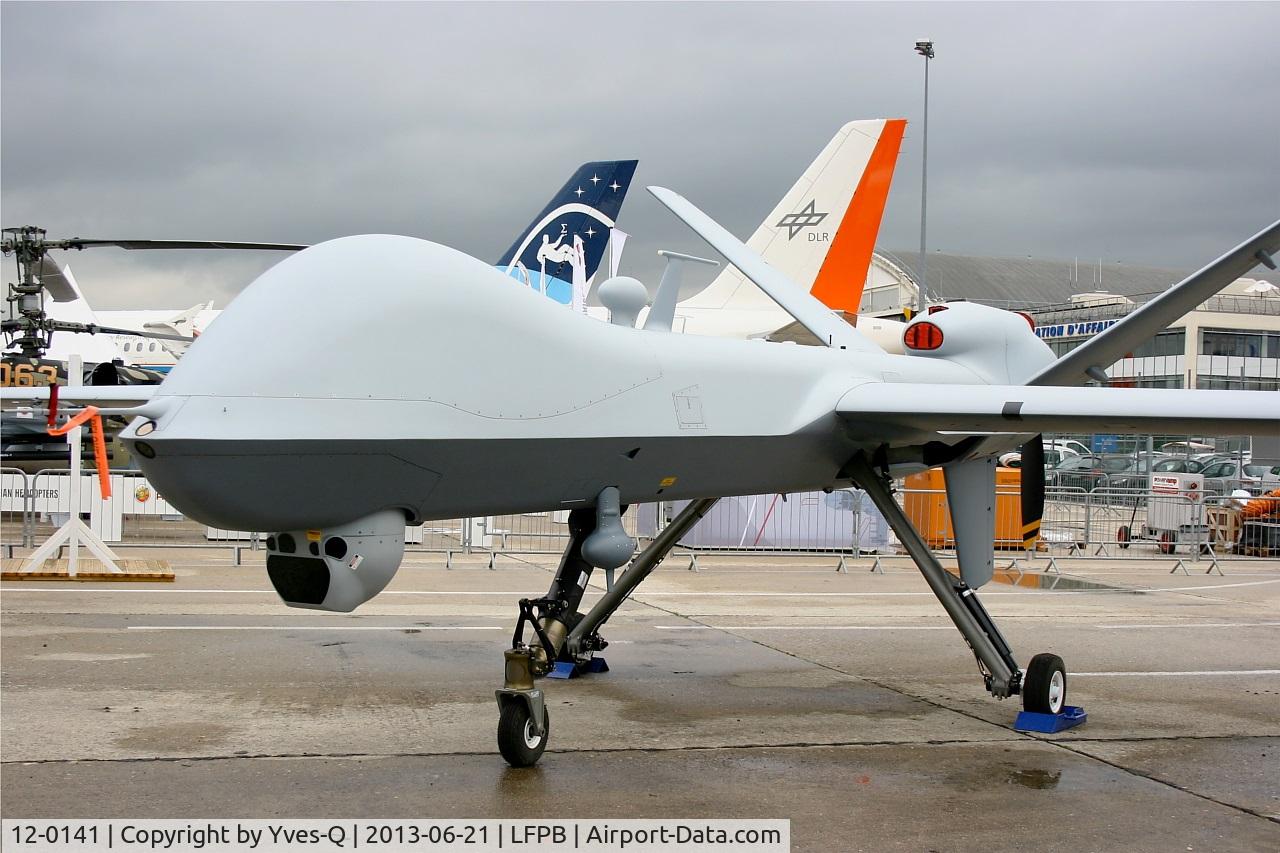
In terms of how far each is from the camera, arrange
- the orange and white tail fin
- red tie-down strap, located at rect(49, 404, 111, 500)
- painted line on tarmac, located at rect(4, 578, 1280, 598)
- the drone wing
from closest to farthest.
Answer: red tie-down strap, located at rect(49, 404, 111, 500), the drone wing, painted line on tarmac, located at rect(4, 578, 1280, 598), the orange and white tail fin

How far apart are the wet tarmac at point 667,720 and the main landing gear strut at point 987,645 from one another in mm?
275

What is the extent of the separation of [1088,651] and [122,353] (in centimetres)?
4649

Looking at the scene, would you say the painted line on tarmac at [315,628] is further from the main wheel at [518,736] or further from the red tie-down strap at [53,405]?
the main wheel at [518,736]

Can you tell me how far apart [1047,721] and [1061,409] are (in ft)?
6.80

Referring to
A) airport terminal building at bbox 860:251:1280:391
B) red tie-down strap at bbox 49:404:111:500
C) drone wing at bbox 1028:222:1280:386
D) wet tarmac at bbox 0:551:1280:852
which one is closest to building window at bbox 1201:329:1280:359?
airport terminal building at bbox 860:251:1280:391

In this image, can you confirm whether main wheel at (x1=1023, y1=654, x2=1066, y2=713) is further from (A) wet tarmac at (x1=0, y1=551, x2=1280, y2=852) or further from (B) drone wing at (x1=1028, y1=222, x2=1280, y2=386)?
(B) drone wing at (x1=1028, y1=222, x2=1280, y2=386)

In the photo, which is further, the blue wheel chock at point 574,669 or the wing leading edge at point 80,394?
the blue wheel chock at point 574,669

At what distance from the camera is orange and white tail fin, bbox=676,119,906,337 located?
2348cm

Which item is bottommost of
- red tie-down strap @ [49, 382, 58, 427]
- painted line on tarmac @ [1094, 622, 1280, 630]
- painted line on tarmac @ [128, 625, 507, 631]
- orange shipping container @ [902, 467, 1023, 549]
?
painted line on tarmac @ [128, 625, 507, 631]

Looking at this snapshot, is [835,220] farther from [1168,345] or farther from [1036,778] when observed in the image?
[1168,345]

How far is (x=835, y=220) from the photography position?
80.4 feet

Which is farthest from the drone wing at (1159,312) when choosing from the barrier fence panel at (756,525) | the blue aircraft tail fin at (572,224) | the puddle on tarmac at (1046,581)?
the blue aircraft tail fin at (572,224)

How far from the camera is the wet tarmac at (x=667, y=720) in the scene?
5465 mm

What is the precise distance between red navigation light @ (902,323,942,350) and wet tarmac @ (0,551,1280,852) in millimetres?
2417
